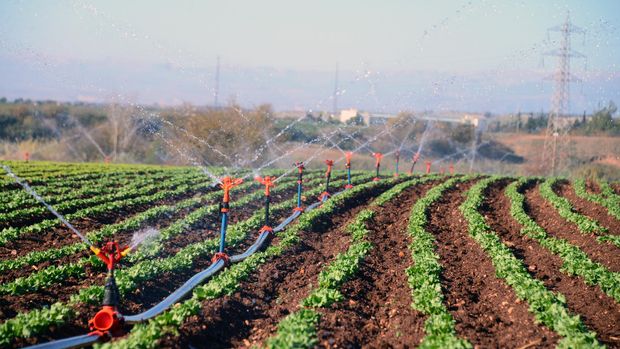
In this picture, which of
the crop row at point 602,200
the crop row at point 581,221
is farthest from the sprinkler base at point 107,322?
the crop row at point 602,200

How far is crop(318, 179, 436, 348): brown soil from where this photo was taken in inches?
283

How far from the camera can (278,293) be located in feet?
29.9

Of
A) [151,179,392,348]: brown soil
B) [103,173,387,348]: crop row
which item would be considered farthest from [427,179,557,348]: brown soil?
[103,173,387,348]: crop row

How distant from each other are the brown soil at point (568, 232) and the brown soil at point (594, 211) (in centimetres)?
78

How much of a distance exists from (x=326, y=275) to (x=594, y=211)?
11.3 meters

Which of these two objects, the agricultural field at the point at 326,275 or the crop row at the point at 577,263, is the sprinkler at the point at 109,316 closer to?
the agricultural field at the point at 326,275

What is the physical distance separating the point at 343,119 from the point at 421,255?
3406cm

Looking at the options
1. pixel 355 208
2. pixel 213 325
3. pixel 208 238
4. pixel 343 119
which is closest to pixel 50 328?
pixel 213 325

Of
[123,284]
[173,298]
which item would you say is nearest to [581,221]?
[173,298]

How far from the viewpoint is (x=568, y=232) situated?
14.3 meters

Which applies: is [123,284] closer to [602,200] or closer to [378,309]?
[378,309]

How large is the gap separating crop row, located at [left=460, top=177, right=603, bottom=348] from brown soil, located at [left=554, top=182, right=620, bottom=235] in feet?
11.6

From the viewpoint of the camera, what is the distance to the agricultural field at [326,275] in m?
7.16

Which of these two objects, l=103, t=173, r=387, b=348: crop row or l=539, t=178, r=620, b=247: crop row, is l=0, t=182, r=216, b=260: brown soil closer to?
l=103, t=173, r=387, b=348: crop row
